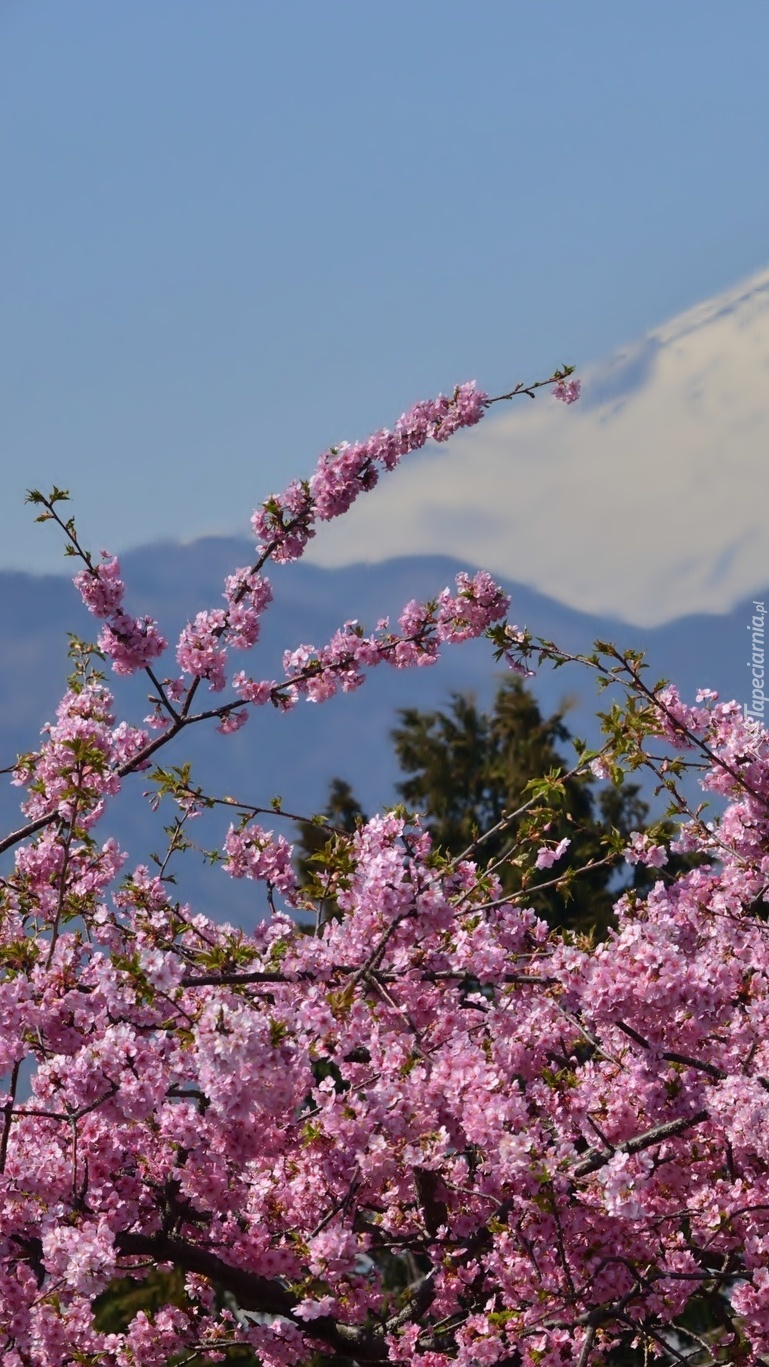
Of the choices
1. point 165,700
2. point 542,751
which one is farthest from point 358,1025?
point 542,751

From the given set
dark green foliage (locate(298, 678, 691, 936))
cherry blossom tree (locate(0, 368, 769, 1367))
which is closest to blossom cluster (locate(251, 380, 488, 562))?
cherry blossom tree (locate(0, 368, 769, 1367))

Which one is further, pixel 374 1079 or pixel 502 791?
pixel 502 791

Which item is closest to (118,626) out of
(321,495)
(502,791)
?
(321,495)

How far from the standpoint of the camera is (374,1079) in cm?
546

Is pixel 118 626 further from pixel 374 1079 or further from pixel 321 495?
pixel 374 1079

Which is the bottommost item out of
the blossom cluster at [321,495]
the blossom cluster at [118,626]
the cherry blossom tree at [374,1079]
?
the cherry blossom tree at [374,1079]

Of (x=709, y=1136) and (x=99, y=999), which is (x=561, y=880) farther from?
(x=99, y=999)

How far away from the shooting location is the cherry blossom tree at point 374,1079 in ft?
16.8

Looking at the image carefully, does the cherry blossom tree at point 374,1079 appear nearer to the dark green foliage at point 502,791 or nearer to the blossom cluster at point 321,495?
the blossom cluster at point 321,495

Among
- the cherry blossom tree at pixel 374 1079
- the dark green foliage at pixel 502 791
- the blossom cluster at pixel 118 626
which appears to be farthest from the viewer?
the dark green foliage at pixel 502 791

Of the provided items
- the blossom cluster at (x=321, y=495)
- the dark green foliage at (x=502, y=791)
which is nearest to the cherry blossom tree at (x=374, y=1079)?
the blossom cluster at (x=321, y=495)

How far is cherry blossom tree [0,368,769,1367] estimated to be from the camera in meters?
5.11

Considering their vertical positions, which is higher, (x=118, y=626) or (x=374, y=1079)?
(x=118, y=626)

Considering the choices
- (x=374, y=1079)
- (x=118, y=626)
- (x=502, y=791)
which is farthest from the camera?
(x=502, y=791)
